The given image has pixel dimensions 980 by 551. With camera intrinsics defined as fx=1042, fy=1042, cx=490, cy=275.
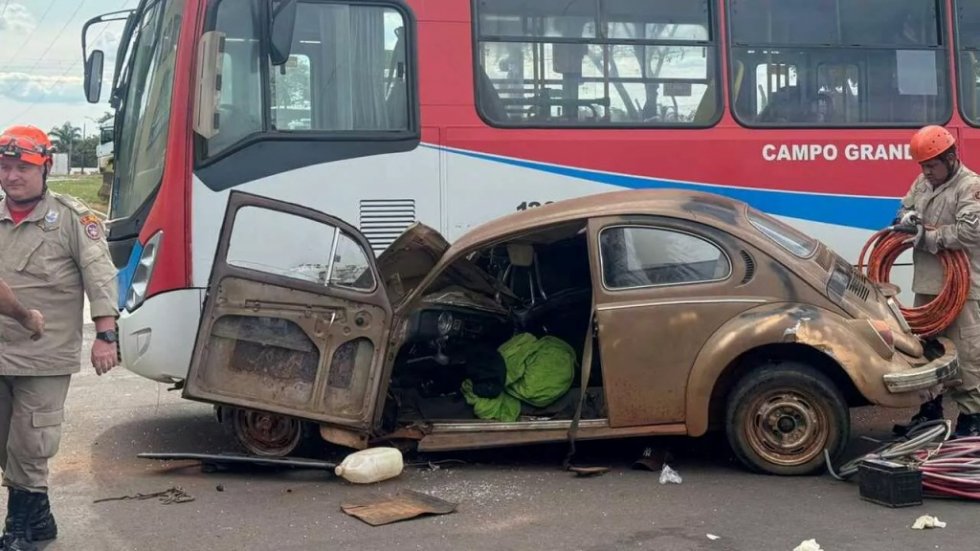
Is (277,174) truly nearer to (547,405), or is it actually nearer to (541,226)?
(541,226)

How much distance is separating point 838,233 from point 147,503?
5221 millimetres

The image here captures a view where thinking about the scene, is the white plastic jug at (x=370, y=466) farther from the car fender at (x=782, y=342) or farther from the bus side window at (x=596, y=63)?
the bus side window at (x=596, y=63)

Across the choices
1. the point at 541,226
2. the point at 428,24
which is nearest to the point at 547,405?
the point at 541,226

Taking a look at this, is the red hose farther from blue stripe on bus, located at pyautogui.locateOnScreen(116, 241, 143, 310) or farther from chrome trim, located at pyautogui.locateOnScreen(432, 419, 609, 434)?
blue stripe on bus, located at pyautogui.locateOnScreen(116, 241, 143, 310)

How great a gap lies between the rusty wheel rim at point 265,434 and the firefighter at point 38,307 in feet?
5.35

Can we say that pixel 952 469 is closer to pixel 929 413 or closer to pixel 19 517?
pixel 929 413

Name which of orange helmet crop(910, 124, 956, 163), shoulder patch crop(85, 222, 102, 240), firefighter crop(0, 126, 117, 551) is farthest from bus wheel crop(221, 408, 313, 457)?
orange helmet crop(910, 124, 956, 163)

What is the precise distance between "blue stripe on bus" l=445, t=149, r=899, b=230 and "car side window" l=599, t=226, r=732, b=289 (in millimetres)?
1408

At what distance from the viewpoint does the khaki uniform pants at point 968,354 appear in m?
6.50

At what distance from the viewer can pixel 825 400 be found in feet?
19.5

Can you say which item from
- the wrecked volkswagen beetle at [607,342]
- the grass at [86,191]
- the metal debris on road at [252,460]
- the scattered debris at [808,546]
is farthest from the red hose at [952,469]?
the grass at [86,191]

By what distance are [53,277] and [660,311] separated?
324 cm

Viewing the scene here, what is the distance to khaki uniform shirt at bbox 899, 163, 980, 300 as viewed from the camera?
21.1ft

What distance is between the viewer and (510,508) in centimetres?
562
